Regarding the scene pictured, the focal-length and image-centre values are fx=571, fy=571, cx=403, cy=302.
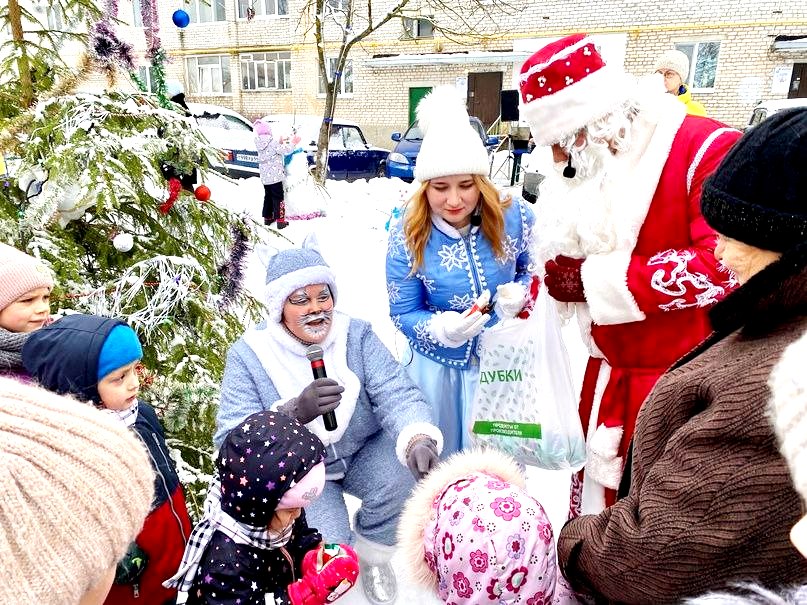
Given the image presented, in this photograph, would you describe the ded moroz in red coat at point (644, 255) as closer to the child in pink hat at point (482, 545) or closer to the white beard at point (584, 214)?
the white beard at point (584, 214)

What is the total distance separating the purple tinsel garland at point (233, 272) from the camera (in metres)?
2.68

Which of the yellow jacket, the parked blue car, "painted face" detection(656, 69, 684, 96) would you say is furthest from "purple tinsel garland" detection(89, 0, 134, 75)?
the parked blue car

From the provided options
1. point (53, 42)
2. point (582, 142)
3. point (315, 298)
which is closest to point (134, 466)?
point (315, 298)

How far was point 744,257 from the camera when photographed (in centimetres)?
111

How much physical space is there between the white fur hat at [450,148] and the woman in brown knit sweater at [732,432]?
4.24 ft

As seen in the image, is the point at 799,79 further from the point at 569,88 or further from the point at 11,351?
the point at 11,351

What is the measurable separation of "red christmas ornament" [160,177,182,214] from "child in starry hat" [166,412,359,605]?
4.68ft

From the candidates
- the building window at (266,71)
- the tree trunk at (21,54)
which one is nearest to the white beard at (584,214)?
the tree trunk at (21,54)

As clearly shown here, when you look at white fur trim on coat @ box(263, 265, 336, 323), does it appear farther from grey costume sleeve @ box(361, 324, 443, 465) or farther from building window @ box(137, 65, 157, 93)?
building window @ box(137, 65, 157, 93)

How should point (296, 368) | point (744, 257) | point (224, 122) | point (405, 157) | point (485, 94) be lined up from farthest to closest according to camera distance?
point (485, 94) → point (224, 122) → point (405, 157) → point (296, 368) → point (744, 257)

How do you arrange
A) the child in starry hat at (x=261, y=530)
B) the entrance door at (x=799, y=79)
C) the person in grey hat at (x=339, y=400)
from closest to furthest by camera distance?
the child in starry hat at (x=261, y=530) → the person in grey hat at (x=339, y=400) → the entrance door at (x=799, y=79)

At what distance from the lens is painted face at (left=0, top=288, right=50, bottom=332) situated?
2.09m

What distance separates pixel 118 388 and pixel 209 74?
2553 cm

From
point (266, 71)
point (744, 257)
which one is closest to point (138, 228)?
point (744, 257)
